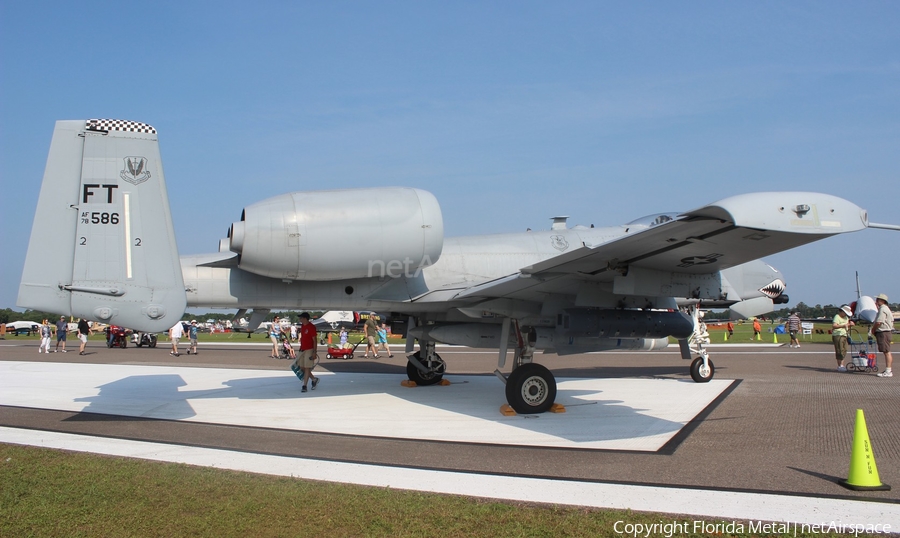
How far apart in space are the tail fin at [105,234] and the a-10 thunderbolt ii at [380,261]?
0.05ft

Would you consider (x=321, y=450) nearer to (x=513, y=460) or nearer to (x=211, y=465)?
(x=211, y=465)

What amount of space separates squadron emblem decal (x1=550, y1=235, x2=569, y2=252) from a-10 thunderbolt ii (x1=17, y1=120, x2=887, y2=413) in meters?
0.45

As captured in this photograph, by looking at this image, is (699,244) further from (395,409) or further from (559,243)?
(395,409)

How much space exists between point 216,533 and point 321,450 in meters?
2.98

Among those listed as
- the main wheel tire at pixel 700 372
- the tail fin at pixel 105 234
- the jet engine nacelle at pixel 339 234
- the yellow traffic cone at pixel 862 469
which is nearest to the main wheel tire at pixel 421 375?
the jet engine nacelle at pixel 339 234

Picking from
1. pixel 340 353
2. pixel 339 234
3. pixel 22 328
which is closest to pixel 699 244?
pixel 339 234

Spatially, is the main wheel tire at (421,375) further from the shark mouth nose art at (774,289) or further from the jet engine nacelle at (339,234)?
the shark mouth nose art at (774,289)

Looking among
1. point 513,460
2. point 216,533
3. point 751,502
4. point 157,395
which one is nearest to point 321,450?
point 513,460

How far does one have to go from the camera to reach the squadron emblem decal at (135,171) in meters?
8.12

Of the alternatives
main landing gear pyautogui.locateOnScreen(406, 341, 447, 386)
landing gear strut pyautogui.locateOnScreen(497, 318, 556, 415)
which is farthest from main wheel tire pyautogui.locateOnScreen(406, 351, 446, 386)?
landing gear strut pyautogui.locateOnScreen(497, 318, 556, 415)

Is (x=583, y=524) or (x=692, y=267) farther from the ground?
(x=692, y=267)

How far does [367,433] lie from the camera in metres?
8.50

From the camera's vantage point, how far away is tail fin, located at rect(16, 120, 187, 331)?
773 centimetres

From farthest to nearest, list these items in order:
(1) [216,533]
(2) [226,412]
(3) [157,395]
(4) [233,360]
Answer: (4) [233,360], (3) [157,395], (2) [226,412], (1) [216,533]
